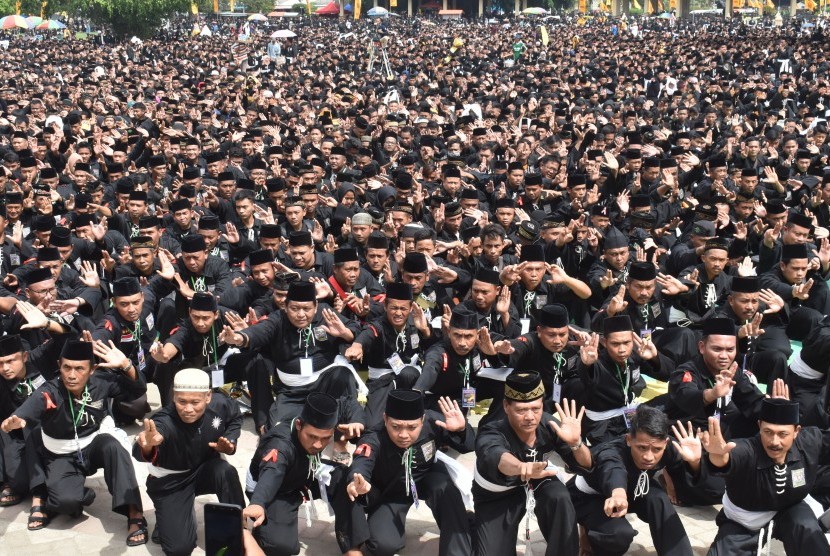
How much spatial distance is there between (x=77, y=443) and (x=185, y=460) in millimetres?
907

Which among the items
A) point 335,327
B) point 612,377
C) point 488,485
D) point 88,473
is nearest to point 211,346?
point 335,327

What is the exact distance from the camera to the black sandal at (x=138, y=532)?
20.9ft

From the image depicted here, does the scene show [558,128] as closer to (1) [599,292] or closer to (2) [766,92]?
(2) [766,92]

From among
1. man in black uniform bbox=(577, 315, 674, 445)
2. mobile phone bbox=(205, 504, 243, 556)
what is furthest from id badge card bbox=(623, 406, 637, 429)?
mobile phone bbox=(205, 504, 243, 556)

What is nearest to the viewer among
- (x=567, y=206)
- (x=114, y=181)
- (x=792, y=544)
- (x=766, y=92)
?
(x=792, y=544)

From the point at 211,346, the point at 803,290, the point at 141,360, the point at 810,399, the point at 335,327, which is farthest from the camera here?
the point at 141,360

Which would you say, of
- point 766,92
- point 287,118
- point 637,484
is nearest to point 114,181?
point 287,118

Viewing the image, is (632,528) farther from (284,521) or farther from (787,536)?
(284,521)

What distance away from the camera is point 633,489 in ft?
19.1

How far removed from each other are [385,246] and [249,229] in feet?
7.37

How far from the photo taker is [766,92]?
76.7 ft

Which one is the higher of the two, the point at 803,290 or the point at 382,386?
the point at 803,290

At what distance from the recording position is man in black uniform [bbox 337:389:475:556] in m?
5.95

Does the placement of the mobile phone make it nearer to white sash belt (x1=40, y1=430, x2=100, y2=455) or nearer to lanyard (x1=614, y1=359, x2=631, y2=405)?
white sash belt (x1=40, y1=430, x2=100, y2=455)
